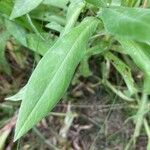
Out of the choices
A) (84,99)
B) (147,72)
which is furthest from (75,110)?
(147,72)

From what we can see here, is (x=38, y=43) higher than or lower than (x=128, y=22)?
lower

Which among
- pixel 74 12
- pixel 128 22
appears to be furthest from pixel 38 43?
pixel 128 22

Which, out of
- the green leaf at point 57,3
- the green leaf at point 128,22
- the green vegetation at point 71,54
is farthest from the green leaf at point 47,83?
the green leaf at point 57,3

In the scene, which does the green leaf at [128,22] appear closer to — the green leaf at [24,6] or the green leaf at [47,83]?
the green leaf at [47,83]

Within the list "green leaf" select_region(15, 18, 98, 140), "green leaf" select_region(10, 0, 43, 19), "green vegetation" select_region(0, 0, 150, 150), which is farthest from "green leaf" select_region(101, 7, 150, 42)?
"green leaf" select_region(10, 0, 43, 19)

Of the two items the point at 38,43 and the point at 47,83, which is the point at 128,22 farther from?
Answer: the point at 38,43

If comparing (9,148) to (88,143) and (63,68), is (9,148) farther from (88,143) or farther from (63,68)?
(63,68)

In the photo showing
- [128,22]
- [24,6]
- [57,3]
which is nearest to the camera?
[128,22]
